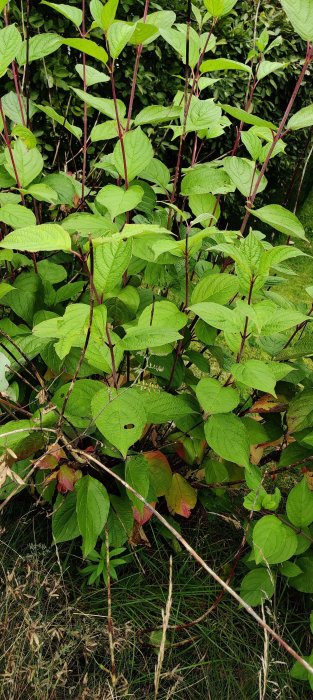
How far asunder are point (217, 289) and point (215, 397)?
0.25 m

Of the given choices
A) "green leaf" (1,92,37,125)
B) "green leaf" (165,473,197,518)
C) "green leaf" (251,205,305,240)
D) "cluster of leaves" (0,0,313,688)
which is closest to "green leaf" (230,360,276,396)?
"cluster of leaves" (0,0,313,688)

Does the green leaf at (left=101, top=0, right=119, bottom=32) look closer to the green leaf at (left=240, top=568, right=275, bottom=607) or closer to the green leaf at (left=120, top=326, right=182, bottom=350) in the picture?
the green leaf at (left=120, top=326, right=182, bottom=350)

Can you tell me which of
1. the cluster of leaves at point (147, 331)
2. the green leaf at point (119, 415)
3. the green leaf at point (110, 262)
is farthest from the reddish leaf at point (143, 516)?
the green leaf at point (110, 262)

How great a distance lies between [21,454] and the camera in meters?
1.60

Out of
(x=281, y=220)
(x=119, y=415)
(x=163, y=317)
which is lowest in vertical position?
(x=119, y=415)

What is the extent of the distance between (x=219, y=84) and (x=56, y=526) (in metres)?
4.08

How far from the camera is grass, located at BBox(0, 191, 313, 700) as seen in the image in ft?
5.39

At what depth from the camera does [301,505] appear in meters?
1.67

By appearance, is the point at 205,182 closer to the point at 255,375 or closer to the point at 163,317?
the point at 163,317

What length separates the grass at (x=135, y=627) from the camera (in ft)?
5.39

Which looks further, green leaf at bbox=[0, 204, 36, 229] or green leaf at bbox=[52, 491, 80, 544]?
green leaf at bbox=[52, 491, 80, 544]

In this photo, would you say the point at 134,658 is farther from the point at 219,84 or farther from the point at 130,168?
the point at 219,84

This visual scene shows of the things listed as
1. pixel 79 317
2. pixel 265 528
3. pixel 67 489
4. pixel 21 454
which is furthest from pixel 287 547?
pixel 79 317

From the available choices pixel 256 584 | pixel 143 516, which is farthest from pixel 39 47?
pixel 256 584
